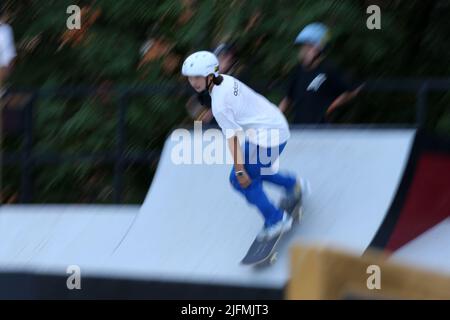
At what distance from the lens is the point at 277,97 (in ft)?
30.4

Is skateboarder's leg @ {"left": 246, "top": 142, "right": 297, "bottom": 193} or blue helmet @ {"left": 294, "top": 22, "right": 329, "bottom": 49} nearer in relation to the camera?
skateboarder's leg @ {"left": 246, "top": 142, "right": 297, "bottom": 193}

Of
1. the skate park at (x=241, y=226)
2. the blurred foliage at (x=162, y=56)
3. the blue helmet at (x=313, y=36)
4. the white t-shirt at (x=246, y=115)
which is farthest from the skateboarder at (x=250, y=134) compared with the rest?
the blurred foliage at (x=162, y=56)

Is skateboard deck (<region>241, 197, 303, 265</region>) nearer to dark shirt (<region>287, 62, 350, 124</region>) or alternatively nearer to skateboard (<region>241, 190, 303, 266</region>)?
skateboard (<region>241, 190, 303, 266</region>)

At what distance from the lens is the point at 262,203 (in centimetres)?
703

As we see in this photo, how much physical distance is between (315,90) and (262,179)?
1.12m

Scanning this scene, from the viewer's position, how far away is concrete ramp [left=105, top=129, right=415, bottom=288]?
7.15 meters

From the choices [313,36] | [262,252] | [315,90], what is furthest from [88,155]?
[262,252]

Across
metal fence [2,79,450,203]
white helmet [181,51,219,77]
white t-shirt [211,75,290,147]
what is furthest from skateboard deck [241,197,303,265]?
metal fence [2,79,450,203]

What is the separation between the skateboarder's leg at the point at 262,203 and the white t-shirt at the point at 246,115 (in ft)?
1.07

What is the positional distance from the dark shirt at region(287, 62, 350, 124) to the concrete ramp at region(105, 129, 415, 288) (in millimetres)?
257

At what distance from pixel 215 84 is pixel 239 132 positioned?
39 centimetres

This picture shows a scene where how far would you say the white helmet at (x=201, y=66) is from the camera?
23.0 feet

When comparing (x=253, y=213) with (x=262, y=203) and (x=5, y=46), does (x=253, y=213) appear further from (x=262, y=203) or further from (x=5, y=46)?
(x=5, y=46)

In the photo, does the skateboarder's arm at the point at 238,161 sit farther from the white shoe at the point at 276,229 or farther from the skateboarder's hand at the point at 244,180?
the white shoe at the point at 276,229
